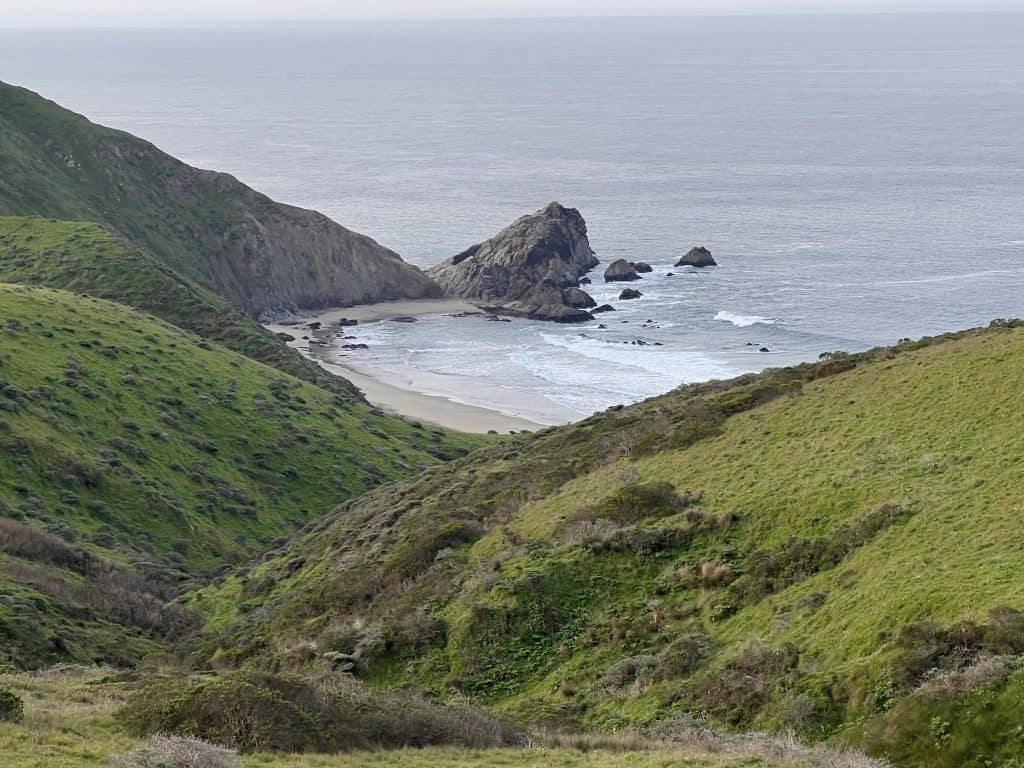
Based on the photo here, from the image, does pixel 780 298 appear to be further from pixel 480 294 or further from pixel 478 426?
pixel 478 426

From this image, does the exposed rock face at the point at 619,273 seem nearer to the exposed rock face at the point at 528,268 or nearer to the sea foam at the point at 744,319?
the exposed rock face at the point at 528,268

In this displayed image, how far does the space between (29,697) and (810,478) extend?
15.4 metres

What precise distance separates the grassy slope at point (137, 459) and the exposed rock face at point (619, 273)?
2199 inches

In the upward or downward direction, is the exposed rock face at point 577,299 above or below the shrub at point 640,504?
above

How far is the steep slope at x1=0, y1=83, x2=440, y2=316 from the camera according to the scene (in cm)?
11362

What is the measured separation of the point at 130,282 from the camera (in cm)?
8100

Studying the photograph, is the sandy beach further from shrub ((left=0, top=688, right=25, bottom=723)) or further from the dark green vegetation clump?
shrub ((left=0, top=688, right=25, bottom=723))

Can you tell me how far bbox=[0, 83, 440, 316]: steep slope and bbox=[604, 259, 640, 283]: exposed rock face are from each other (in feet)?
56.8

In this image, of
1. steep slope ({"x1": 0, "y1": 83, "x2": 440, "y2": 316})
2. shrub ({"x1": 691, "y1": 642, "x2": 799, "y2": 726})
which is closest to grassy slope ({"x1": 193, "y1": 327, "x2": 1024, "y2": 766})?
shrub ({"x1": 691, "y1": 642, "x2": 799, "y2": 726})

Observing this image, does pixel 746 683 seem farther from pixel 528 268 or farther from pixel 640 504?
pixel 528 268

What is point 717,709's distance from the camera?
17828mm

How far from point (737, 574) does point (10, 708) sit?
41.1 ft

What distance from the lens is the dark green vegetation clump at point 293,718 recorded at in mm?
15750

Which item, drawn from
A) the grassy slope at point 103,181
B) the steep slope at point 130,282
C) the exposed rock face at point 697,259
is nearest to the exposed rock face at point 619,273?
the exposed rock face at point 697,259
